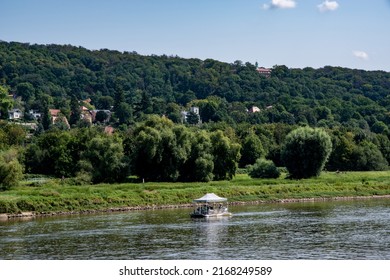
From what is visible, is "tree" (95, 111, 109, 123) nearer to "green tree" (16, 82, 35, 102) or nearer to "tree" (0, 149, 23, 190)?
"green tree" (16, 82, 35, 102)

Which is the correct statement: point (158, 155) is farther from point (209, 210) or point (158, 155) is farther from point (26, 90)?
point (26, 90)

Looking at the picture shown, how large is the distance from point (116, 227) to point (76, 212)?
8762 mm

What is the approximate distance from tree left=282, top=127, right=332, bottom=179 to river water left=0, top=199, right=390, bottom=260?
14.2m

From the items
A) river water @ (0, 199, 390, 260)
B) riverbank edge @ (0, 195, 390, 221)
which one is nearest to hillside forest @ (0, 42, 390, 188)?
riverbank edge @ (0, 195, 390, 221)

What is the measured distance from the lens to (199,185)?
5062cm

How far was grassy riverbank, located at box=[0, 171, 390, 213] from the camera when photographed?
42.1 m

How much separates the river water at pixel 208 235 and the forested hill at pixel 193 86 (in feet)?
236

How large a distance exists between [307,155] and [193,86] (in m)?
110

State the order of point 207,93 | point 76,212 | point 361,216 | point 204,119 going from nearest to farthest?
1. point 361,216
2. point 76,212
3. point 204,119
4. point 207,93

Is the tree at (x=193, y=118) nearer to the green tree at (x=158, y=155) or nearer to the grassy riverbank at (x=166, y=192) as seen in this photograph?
the grassy riverbank at (x=166, y=192)

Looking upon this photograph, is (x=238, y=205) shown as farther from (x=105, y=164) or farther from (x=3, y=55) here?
(x=3, y=55)

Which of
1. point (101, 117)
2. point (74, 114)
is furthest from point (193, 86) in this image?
point (74, 114)

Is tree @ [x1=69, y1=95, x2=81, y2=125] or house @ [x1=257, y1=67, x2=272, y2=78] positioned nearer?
tree @ [x1=69, y1=95, x2=81, y2=125]
